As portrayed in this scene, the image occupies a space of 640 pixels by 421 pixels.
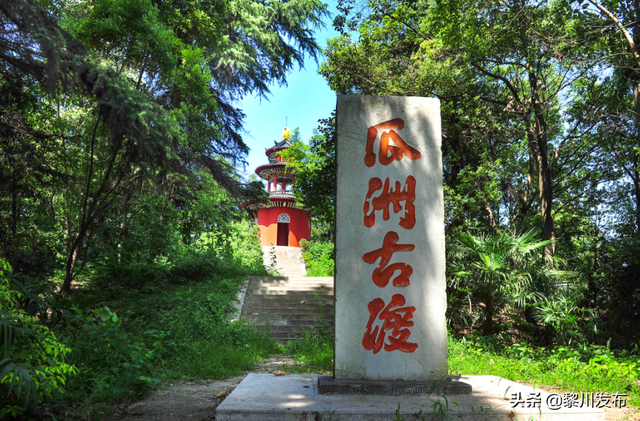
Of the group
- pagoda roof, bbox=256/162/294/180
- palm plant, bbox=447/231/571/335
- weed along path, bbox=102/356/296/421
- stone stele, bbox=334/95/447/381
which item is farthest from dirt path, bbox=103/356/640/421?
pagoda roof, bbox=256/162/294/180

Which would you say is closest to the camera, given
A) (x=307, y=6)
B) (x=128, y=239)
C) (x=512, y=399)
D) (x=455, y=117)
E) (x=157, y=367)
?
(x=512, y=399)

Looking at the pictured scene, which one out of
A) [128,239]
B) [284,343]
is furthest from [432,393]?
[128,239]

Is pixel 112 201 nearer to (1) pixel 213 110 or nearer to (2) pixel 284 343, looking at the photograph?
(1) pixel 213 110

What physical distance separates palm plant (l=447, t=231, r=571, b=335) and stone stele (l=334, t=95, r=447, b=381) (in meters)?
3.87

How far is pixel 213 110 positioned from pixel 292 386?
331 inches

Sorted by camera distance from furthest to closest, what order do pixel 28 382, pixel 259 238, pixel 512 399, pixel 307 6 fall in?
pixel 259 238, pixel 307 6, pixel 512 399, pixel 28 382

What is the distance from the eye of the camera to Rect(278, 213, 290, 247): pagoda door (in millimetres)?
22375

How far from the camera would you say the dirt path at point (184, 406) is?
10.4ft

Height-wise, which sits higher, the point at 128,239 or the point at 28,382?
the point at 128,239

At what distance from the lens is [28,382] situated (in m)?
2.30

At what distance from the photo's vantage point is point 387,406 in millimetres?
2980

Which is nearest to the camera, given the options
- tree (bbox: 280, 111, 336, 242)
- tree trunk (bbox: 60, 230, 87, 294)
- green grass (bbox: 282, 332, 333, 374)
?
green grass (bbox: 282, 332, 333, 374)

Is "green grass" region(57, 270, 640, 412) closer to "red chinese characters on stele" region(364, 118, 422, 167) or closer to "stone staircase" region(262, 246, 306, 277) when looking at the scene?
"red chinese characters on stele" region(364, 118, 422, 167)

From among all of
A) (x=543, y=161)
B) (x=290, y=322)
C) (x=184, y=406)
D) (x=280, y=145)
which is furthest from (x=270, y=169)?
(x=184, y=406)
